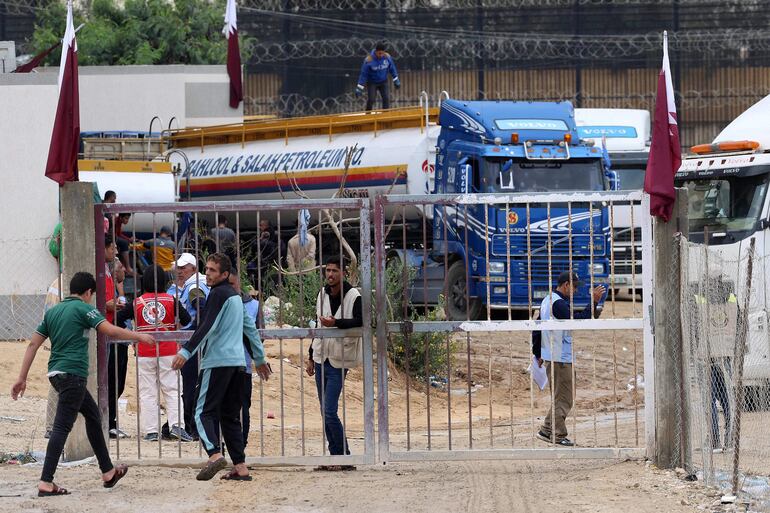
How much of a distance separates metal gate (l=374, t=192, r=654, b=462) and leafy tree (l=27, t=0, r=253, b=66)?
10526 millimetres

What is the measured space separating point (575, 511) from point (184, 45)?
77.5ft

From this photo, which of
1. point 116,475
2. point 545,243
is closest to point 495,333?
point 545,243

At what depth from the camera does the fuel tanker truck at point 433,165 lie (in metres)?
17.3

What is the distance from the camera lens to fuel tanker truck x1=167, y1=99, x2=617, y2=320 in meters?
17.3

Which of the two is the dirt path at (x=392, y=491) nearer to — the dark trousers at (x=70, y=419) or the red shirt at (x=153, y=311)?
the dark trousers at (x=70, y=419)

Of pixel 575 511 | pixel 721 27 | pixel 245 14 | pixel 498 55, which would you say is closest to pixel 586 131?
pixel 498 55

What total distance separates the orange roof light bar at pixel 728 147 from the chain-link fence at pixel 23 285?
26.1 feet

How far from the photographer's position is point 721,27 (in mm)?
30219

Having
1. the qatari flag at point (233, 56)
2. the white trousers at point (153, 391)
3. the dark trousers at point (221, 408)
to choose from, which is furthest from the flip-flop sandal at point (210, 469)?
the qatari flag at point (233, 56)

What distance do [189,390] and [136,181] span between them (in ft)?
33.3

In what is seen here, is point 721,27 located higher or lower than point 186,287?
higher

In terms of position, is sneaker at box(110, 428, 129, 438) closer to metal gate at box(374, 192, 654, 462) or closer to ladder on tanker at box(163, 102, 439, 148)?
metal gate at box(374, 192, 654, 462)

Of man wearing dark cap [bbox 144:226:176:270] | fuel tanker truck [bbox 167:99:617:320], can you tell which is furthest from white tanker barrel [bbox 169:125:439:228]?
man wearing dark cap [bbox 144:226:176:270]

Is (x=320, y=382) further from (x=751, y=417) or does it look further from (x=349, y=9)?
(x=349, y=9)
